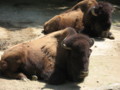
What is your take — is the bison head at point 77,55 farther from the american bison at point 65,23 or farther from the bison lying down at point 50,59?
the american bison at point 65,23

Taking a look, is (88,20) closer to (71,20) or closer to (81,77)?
(71,20)

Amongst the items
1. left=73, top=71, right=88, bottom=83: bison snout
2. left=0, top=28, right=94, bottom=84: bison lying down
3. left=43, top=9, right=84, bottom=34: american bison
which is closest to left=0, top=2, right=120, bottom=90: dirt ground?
left=73, top=71, right=88, bottom=83: bison snout

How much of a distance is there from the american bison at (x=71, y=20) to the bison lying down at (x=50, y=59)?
3.47 meters

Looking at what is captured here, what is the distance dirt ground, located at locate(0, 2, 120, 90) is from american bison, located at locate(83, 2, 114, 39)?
1.53 feet

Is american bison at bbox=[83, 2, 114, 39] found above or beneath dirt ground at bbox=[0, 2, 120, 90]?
above

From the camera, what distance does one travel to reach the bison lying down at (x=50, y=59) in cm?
812

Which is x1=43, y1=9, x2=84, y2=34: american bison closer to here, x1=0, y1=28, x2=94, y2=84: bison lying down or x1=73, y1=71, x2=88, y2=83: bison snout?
x1=0, y1=28, x2=94, y2=84: bison lying down

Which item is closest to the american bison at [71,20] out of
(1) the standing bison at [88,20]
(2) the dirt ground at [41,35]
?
(1) the standing bison at [88,20]

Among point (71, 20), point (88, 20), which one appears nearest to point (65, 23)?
point (71, 20)

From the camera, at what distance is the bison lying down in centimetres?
812

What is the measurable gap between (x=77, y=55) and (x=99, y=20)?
4.73 m

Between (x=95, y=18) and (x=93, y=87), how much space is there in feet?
16.1

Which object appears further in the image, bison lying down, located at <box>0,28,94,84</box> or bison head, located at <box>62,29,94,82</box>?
bison lying down, located at <box>0,28,94,84</box>

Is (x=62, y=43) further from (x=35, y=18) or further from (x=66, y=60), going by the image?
(x=35, y=18)
